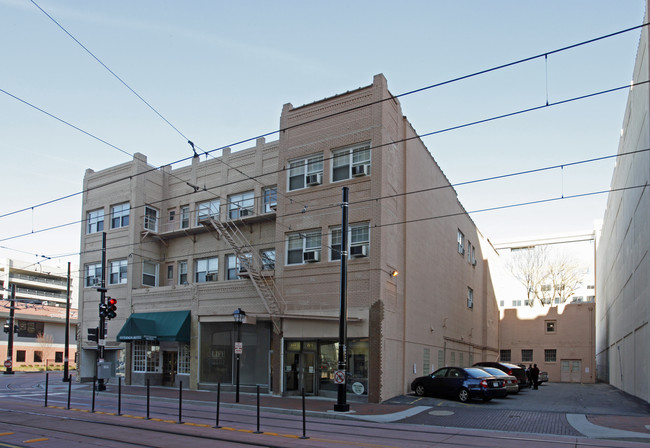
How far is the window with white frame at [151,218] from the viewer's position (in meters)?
33.2

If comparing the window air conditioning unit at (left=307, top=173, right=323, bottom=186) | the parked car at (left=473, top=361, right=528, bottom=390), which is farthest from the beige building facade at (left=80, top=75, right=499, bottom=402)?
the parked car at (left=473, top=361, right=528, bottom=390)

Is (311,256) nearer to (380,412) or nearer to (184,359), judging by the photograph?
(380,412)

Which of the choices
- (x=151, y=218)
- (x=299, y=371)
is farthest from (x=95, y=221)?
(x=299, y=371)

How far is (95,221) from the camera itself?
3531 cm

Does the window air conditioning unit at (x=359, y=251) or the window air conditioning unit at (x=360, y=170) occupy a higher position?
the window air conditioning unit at (x=360, y=170)

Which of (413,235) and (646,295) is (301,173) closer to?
(413,235)

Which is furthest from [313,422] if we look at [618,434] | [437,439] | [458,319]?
[458,319]

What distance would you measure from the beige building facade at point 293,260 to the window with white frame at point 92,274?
0.10m

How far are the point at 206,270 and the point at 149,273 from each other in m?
4.12

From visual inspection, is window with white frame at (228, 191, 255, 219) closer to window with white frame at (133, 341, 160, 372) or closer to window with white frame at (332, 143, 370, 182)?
window with white frame at (332, 143, 370, 182)

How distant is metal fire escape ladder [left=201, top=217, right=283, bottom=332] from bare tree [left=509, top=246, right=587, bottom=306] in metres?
44.9

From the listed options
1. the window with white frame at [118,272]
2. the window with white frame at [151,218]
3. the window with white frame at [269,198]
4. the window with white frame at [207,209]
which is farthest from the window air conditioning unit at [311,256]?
the window with white frame at [118,272]

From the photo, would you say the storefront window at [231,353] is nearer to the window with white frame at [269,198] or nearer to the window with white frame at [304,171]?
the window with white frame at [269,198]

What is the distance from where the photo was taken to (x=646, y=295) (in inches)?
824
